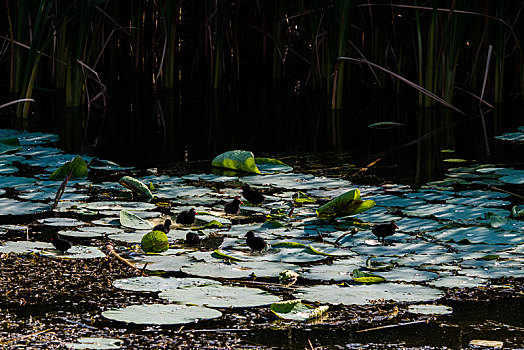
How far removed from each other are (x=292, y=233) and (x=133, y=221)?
1.76 ft

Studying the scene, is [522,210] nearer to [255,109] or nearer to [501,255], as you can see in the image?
[501,255]

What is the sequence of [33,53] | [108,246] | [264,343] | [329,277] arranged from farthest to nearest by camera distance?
[33,53]
[108,246]
[329,277]
[264,343]

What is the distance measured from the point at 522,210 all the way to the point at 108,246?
4.69ft

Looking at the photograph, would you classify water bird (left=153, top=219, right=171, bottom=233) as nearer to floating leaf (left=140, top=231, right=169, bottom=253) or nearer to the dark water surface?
floating leaf (left=140, top=231, right=169, bottom=253)

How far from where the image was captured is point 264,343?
1.76 m

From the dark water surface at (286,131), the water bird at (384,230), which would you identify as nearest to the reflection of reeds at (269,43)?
the dark water surface at (286,131)

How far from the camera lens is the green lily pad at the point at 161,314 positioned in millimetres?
1867

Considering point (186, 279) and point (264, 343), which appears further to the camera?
point (186, 279)

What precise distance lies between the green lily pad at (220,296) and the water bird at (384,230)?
2.03 feet

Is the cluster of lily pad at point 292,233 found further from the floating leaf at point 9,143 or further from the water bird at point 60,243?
the floating leaf at point 9,143

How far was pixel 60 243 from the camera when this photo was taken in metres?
2.43

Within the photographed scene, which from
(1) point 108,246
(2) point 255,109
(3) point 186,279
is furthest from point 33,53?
(3) point 186,279

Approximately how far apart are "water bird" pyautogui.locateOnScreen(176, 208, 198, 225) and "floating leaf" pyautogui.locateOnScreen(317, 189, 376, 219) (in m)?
0.44

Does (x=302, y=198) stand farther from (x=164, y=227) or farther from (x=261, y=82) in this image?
(x=261, y=82)
